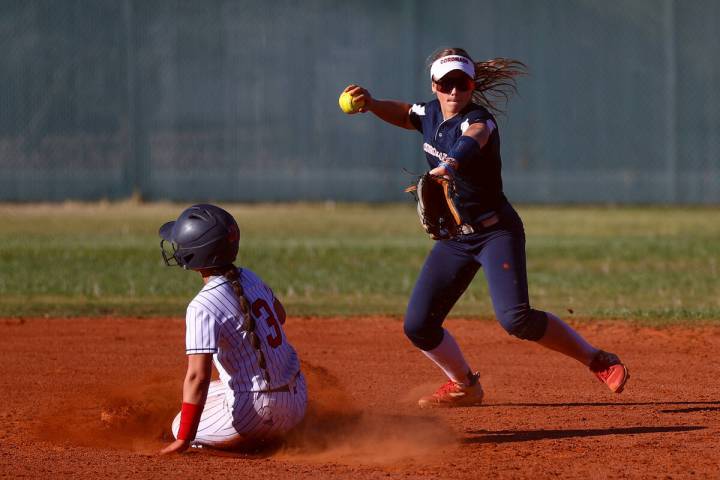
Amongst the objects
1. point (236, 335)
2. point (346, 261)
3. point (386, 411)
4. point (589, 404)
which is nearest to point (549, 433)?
point (589, 404)

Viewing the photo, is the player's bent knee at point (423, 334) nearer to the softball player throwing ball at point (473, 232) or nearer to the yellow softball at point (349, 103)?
the softball player throwing ball at point (473, 232)

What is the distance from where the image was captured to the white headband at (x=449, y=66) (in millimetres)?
5938

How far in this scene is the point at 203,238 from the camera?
513 centimetres

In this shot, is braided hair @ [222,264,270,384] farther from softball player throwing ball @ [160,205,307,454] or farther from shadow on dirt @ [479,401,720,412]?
shadow on dirt @ [479,401,720,412]

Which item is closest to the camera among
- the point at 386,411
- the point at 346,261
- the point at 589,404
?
the point at 386,411

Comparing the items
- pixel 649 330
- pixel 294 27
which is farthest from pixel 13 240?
pixel 649 330

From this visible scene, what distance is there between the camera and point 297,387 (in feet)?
18.1

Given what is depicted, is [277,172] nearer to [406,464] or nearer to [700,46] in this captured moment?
[700,46]

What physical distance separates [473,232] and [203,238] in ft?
5.10

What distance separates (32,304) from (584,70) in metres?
13.2

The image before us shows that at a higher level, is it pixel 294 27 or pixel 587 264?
pixel 294 27

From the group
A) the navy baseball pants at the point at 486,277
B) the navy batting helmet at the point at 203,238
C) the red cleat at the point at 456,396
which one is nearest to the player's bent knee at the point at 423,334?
the navy baseball pants at the point at 486,277

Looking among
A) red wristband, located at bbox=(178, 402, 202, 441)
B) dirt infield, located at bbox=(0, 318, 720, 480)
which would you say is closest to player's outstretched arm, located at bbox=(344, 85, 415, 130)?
dirt infield, located at bbox=(0, 318, 720, 480)

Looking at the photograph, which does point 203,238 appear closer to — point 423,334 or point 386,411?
point 423,334
